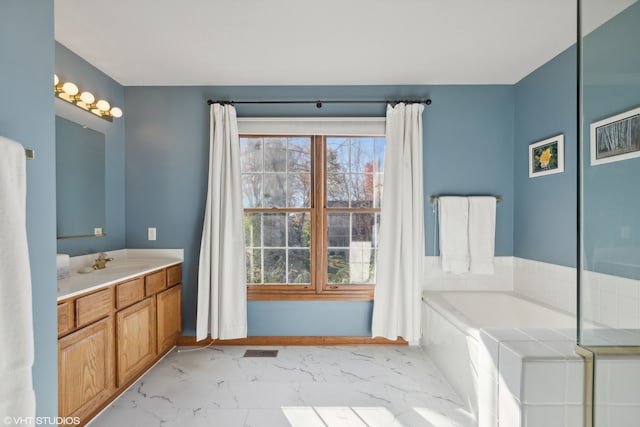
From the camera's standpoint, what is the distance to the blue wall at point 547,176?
7.48 feet

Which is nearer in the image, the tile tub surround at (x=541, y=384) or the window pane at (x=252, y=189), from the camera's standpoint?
the tile tub surround at (x=541, y=384)

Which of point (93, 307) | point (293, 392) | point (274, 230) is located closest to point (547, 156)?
point (274, 230)

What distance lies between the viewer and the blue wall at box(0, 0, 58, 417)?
1.19 m

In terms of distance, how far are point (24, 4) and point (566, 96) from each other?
313cm

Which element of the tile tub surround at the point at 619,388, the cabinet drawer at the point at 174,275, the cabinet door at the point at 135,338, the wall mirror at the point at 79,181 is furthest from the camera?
the cabinet drawer at the point at 174,275

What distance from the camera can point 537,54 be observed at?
7.74 ft

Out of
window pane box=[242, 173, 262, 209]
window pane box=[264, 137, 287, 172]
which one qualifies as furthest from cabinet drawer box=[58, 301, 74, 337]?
window pane box=[264, 137, 287, 172]

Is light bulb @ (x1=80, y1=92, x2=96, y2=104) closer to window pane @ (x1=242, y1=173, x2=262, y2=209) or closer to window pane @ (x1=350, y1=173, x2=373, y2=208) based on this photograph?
window pane @ (x1=242, y1=173, x2=262, y2=209)

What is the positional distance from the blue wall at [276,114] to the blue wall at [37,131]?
1.52m

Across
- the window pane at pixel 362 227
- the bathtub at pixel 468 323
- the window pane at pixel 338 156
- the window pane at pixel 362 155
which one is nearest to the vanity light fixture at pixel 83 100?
the window pane at pixel 338 156

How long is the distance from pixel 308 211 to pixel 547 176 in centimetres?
198

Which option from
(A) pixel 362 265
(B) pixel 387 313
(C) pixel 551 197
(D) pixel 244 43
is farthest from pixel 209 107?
(C) pixel 551 197

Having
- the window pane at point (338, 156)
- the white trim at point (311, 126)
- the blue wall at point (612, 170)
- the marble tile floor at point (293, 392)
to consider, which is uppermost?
the white trim at point (311, 126)

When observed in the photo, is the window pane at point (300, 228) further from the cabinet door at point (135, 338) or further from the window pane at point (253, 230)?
the cabinet door at point (135, 338)
